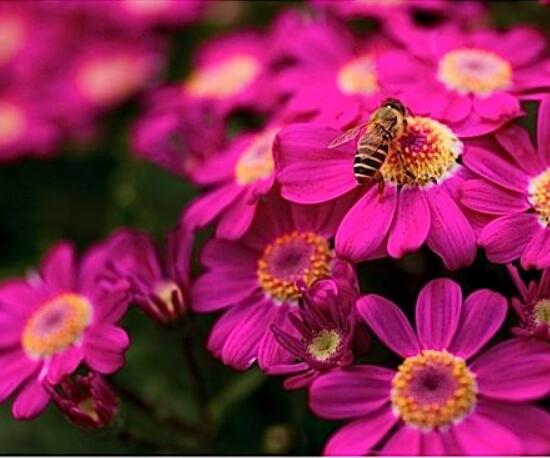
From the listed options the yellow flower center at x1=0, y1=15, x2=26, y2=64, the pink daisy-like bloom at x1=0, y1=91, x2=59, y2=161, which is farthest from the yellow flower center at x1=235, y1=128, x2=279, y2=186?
the yellow flower center at x1=0, y1=15, x2=26, y2=64

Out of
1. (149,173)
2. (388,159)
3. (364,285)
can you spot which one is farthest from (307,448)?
(149,173)

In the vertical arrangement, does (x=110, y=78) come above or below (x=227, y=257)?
below

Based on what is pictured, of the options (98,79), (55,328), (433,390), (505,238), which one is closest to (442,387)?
(433,390)

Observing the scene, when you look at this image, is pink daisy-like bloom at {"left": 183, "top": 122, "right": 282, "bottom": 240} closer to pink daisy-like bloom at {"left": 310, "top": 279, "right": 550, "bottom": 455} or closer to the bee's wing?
the bee's wing

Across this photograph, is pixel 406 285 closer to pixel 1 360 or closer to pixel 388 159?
pixel 388 159

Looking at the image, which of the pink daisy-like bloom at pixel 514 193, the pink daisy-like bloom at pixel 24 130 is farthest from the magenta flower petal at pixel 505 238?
the pink daisy-like bloom at pixel 24 130

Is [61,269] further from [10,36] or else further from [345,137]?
[10,36]
